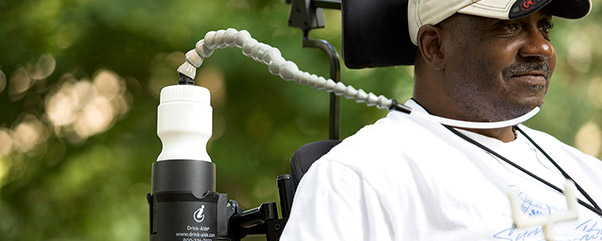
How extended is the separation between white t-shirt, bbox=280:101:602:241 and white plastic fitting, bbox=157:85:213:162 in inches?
10.5

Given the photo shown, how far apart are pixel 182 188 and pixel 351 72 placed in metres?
3.35

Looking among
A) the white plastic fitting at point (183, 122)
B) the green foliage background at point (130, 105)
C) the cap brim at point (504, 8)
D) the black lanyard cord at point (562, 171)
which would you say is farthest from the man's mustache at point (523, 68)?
the green foliage background at point (130, 105)

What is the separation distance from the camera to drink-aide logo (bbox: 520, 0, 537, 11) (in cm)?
219

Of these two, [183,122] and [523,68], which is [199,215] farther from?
[523,68]

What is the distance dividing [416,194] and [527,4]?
0.49 meters

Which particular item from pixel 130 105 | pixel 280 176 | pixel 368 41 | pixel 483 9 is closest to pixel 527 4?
pixel 483 9

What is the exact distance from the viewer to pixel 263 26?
5.12 metres

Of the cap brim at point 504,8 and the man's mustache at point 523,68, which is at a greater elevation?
the cap brim at point 504,8

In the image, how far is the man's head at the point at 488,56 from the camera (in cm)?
225

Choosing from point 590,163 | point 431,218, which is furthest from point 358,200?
point 590,163

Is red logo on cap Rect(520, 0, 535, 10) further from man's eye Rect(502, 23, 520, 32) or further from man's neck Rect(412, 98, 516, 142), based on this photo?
man's neck Rect(412, 98, 516, 142)

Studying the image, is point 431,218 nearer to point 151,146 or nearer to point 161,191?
point 161,191

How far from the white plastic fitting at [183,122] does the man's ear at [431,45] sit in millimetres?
707

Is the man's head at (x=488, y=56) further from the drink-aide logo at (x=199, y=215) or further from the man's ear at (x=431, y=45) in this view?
the drink-aide logo at (x=199, y=215)
